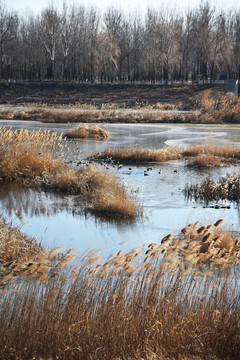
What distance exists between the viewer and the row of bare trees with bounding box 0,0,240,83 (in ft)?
225

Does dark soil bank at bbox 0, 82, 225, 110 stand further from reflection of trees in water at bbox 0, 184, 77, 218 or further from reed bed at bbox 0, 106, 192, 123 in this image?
reflection of trees in water at bbox 0, 184, 77, 218

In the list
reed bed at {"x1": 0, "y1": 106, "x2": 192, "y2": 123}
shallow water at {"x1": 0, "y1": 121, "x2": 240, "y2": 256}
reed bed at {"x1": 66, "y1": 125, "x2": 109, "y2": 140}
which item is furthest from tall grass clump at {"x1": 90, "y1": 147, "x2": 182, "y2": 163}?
reed bed at {"x1": 0, "y1": 106, "x2": 192, "y2": 123}

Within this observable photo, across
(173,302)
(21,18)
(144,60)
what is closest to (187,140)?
(173,302)

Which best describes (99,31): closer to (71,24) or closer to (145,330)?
(71,24)

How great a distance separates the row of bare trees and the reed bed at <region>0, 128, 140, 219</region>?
5605 centimetres

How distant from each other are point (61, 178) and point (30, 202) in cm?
141

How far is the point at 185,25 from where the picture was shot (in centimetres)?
7500

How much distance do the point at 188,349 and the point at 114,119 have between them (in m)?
32.7

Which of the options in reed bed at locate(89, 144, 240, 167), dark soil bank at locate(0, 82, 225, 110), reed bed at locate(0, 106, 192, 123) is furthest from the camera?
dark soil bank at locate(0, 82, 225, 110)

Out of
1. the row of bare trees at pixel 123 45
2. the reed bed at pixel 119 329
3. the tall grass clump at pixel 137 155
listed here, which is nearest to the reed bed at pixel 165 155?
the tall grass clump at pixel 137 155

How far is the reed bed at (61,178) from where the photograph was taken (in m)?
10.2

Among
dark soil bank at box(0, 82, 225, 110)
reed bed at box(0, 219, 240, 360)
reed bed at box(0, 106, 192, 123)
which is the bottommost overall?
reed bed at box(0, 219, 240, 360)

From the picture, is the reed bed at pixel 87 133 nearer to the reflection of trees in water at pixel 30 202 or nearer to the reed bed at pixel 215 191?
the reflection of trees in water at pixel 30 202

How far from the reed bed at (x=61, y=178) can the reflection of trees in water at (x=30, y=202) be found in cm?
36
